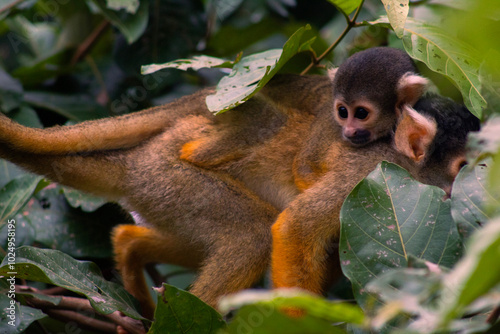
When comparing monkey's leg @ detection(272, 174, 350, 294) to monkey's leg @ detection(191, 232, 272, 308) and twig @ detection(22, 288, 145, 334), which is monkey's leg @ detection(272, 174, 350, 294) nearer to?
monkey's leg @ detection(191, 232, 272, 308)

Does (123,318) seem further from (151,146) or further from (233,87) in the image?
(233,87)

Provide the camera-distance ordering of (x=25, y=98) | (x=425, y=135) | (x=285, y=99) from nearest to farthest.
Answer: (x=425, y=135)
(x=285, y=99)
(x=25, y=98)

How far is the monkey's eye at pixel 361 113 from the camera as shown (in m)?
2.43

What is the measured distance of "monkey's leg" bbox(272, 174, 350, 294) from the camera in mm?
2260

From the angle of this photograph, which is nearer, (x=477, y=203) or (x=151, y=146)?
(x=477, y=203)

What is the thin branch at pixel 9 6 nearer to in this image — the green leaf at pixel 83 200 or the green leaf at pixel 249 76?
the green leaf at pixel 83 200

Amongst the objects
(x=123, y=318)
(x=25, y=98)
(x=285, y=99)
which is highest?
(x=285, y=99)

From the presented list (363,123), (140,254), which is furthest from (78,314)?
(363,123)

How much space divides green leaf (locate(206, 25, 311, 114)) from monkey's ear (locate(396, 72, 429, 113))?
500 millimetres

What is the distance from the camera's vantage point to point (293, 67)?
2951 millimetres

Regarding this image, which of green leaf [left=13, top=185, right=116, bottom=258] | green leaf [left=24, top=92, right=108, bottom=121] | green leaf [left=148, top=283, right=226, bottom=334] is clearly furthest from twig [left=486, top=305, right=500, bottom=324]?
green leaf [left=24, top=92, right=108, bottom=121]

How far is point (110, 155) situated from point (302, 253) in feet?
3.61

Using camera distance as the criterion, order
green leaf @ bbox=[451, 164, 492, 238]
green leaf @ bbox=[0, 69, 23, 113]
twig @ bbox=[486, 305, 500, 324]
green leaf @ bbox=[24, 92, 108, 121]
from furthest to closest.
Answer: green leaf @ bbox=[24, 92, 108, 121] → green leaf @ bbox=[0, 69, 23, 113] → green leaf @ bbox=[451, 164, 492, 238] → twig @ bbox=[486, 305, 500, 324]

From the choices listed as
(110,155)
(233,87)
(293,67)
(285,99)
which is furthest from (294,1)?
(110,155)
